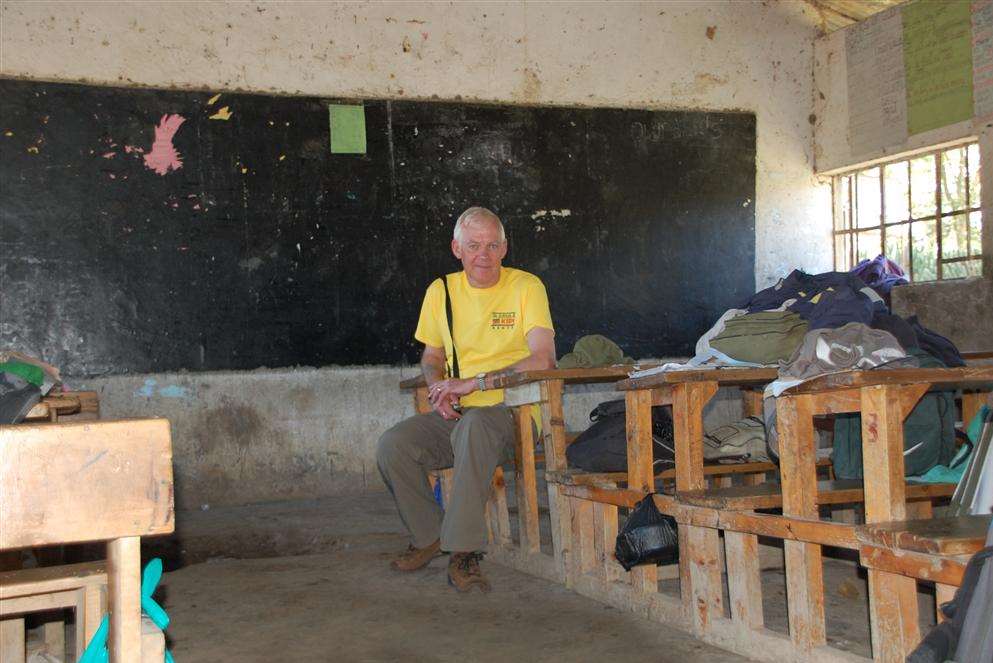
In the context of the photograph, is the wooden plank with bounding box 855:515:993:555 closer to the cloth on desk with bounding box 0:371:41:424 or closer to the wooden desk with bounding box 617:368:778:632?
the wooden desk with bounding box 617:368:778:632

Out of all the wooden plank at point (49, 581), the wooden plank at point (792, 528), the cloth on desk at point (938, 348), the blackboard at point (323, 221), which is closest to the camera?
the wooden plank at point (49, 581)

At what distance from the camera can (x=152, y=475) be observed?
1073mm

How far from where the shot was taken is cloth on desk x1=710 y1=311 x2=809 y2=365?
2.91m

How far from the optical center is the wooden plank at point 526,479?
Answer: 370cm

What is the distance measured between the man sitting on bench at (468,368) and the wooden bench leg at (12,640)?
5.45ft

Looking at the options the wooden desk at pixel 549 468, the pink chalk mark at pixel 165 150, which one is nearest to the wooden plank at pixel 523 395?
the wooden desk at pixel 549 468

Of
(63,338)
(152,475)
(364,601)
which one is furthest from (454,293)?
(152,475)

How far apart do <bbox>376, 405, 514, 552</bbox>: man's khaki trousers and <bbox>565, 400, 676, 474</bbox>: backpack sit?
31 centimetres

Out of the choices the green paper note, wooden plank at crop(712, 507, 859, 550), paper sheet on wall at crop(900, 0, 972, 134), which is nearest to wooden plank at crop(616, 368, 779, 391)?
wooden plank at crop(712, 507, 859, 550)

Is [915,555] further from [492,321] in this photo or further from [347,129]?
A: [347,129]

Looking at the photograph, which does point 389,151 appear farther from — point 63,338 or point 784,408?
point 784,408

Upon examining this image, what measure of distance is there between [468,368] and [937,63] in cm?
366

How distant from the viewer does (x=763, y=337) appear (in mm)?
2930

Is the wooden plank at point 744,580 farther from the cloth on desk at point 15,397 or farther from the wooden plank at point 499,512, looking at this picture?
the cloth on desk at point 15,397
